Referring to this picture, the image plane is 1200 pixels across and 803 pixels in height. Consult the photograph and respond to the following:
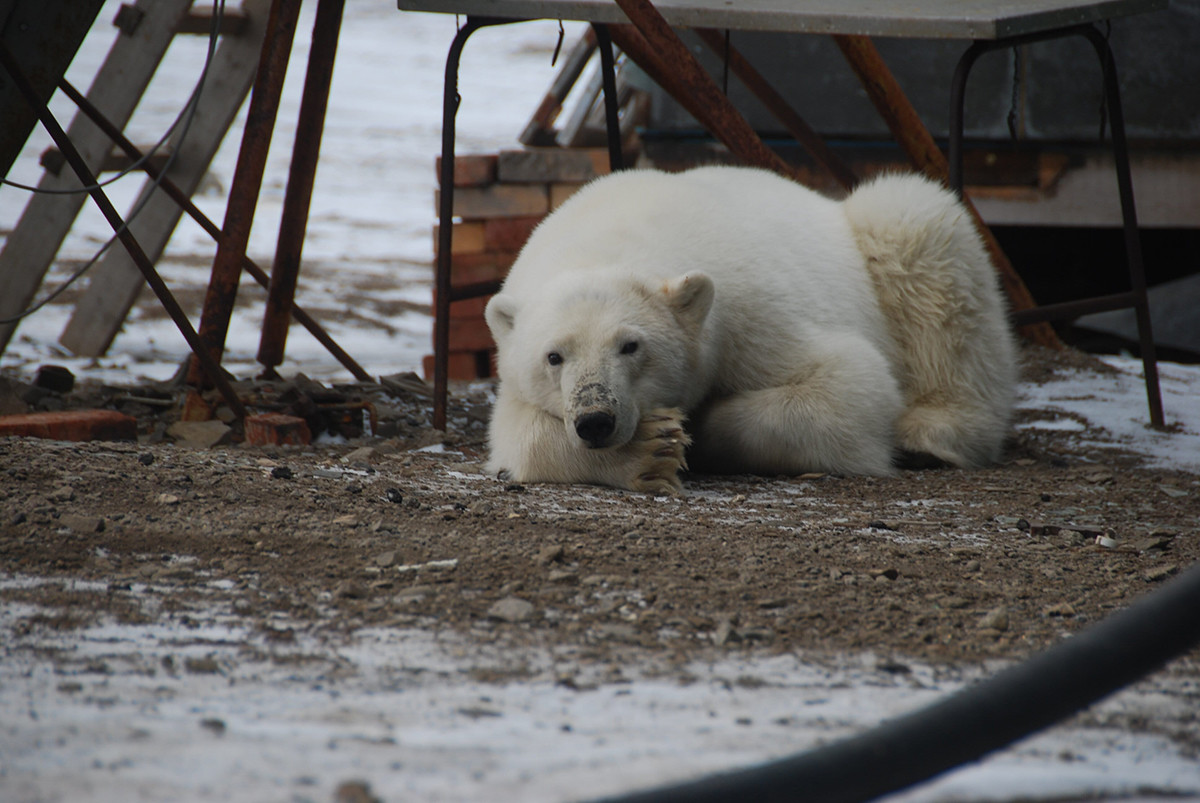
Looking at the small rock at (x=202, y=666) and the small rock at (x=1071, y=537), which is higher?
the small rock at (x=1071, y=537)

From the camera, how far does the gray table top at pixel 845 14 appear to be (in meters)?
3.58

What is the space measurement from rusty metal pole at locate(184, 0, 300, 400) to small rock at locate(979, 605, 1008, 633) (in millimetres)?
2861

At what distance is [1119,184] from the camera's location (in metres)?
4.26

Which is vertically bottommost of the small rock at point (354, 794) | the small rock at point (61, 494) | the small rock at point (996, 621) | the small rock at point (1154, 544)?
the small rock at point (354, 794)

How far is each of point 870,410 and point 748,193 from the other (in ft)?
3.06

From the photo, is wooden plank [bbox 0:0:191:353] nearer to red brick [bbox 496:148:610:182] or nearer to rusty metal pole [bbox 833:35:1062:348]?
red brick [bbox 496:148:610:182]

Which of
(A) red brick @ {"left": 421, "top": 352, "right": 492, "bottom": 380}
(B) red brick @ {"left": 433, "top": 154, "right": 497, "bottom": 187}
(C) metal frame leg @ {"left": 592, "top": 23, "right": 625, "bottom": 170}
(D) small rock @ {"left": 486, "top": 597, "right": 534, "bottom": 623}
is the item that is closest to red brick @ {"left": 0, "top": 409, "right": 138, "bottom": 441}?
(D) small rock @ {"left": 486, "top": 597, "right": 534, "bottom": 623}

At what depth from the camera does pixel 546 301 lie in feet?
10.6

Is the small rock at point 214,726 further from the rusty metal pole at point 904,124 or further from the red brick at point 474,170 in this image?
the red brick at point 474,170

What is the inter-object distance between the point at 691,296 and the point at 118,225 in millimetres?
1765

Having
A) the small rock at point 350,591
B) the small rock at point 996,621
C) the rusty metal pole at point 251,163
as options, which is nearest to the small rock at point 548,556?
the small rock at point 350,591

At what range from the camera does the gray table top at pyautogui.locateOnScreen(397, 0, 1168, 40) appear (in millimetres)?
3582

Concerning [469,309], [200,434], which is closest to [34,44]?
[200,434]

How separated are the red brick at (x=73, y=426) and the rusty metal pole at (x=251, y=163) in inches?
12.9
